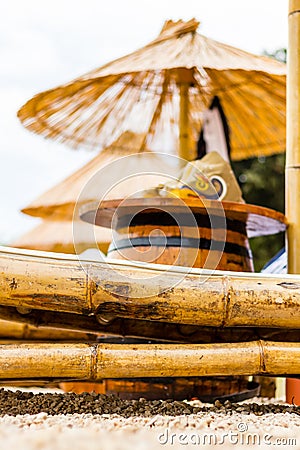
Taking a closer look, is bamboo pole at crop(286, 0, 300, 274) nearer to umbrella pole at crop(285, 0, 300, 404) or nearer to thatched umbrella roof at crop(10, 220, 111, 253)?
umbrella pole at crop(285, 0, 300, 404)

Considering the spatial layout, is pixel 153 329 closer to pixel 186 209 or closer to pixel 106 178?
pixel 186 209

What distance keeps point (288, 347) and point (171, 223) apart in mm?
549

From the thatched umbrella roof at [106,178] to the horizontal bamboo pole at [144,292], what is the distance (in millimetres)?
1429

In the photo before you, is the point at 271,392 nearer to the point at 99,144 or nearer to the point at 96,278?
the point at 96,278

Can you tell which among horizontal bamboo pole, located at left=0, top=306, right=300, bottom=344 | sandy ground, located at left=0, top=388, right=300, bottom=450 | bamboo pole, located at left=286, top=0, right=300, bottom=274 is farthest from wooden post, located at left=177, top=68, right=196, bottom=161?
sandy ground, located at left=0, top=388, right=300, bottom=450

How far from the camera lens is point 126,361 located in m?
1.41

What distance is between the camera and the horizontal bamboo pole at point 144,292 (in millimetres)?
1393

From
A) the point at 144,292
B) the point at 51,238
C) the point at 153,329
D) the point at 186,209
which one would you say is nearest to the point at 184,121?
the point at 186,209

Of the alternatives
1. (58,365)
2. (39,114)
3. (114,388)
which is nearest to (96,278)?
(58,365)

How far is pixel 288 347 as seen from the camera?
1477 mm

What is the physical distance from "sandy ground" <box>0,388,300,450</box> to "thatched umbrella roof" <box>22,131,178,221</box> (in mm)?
1700

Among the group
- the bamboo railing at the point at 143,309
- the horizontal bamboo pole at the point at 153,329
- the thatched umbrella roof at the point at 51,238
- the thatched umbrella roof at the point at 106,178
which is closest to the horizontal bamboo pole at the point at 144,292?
the bamboo railing at the point at 143,309
